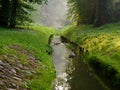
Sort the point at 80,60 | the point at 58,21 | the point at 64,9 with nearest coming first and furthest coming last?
the point at 80,60, the point at 58,21, the point at 64,9

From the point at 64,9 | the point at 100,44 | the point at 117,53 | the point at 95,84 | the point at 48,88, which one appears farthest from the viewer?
the point at 64,9

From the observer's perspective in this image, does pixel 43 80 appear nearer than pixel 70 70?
Yes

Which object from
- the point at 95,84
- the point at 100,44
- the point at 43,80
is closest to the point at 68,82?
the point at 95,84

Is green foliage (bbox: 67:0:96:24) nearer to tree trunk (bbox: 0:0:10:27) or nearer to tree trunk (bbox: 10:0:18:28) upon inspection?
tree trunk (bbox: 10:0:18:28)

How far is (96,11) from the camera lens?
153 feet

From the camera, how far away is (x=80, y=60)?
95.3 ft

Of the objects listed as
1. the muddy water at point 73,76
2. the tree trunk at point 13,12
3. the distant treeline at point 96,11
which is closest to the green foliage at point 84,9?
the distant treeline at point 96,11

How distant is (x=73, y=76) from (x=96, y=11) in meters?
25.5

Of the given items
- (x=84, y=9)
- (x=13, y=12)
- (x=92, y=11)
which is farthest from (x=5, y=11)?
(x=92, y=11)

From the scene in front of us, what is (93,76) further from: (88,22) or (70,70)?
(88,22)

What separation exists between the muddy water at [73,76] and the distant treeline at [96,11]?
16.9 m

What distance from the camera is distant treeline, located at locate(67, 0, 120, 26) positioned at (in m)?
45.6

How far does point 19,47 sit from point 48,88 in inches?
308

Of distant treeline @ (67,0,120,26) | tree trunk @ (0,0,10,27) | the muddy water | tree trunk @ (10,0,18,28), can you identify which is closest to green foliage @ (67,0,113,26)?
distant treeline @ (67,0,120,26)
